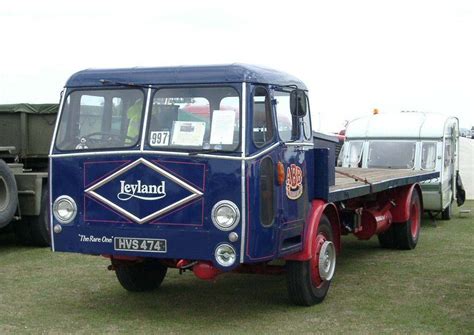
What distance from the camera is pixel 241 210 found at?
21.3ft

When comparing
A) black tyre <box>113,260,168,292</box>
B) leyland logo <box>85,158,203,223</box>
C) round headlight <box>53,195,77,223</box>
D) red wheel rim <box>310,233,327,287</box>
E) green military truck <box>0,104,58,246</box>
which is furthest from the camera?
green military truck <box>0,104,58,246</box>

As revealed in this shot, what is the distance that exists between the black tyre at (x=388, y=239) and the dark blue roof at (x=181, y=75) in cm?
490

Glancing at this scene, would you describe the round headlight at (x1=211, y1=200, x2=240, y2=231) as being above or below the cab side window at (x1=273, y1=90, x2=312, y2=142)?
below

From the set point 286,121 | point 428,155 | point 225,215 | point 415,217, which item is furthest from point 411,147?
point 225,215

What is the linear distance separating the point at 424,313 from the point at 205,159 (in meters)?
2.59

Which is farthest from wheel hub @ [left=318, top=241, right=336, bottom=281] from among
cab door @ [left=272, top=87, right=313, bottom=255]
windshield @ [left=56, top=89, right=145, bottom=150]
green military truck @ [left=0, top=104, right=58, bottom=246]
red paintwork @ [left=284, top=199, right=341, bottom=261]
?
green military truck @ [left=0, top=104, right=58, bottom=246]

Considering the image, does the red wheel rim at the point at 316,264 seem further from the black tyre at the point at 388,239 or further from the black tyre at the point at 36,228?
the black tyre at the point at 36,228

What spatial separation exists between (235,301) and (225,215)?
5.70 ft

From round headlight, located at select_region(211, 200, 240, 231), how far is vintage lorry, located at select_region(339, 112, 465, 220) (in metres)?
8.85

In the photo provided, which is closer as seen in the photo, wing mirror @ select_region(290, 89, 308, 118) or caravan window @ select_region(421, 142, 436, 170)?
wing mirror @ select_region(290, 89, 308, 118)

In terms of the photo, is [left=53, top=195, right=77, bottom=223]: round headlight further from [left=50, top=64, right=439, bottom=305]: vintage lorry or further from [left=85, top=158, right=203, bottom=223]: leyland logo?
[left=85, top=158, right=203, bottom=223]: leyland logo

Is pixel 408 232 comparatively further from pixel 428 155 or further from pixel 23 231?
pixel 23 231

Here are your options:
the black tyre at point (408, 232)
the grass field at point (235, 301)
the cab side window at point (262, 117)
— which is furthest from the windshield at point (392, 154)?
the cab side window at point (262, 117)

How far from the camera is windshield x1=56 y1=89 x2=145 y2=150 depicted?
22.9ft
